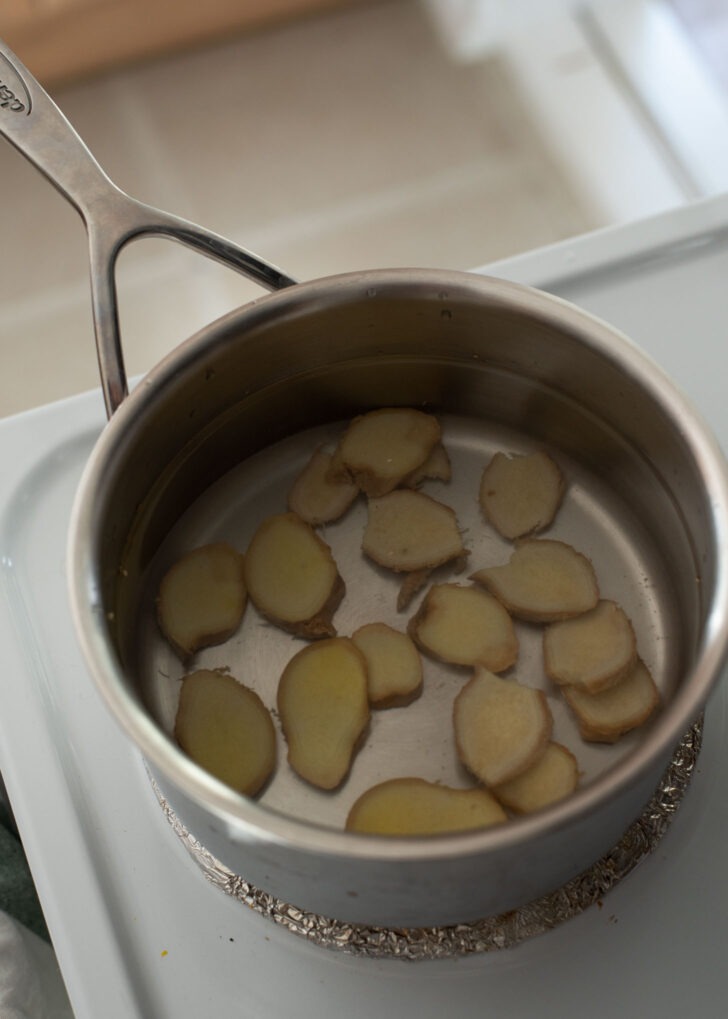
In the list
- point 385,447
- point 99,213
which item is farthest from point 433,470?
point 99,213

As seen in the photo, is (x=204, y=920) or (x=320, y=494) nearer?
(x=204, y=920)

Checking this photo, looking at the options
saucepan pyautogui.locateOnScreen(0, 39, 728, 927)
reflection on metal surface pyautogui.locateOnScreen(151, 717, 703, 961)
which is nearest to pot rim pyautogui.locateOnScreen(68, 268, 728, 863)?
saucepan pyautogui.locateOnScreen(0, 39, 728, 927)

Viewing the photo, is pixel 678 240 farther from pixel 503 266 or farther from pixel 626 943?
pixel 626 943

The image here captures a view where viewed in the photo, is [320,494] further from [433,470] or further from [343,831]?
[343,831]

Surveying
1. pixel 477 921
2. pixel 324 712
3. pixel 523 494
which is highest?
pixel 523 494

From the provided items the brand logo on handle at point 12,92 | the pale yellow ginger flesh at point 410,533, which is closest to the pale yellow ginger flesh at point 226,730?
the pale yellow ginger flesh at point 410,533

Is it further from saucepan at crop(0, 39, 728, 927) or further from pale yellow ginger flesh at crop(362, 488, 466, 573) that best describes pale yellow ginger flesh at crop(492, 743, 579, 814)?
pale yellow ginger flesh at crop(362, 488, 466, 573)

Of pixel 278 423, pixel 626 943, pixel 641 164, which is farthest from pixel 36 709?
pixel 641 164
